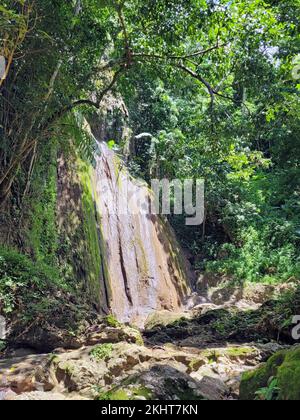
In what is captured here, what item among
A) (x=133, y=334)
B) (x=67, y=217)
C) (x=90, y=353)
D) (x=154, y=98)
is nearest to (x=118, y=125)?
(x=154, y=98)

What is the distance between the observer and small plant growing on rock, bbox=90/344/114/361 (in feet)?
16.2

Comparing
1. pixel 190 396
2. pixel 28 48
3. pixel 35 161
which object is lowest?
pixel 190 396

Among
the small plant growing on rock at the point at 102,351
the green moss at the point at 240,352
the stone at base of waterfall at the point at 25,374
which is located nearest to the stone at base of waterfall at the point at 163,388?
the stone at base of waterfall at the point at 25,374

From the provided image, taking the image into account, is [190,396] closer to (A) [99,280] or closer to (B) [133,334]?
(B) [133,334]

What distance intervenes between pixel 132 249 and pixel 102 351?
23.1 feet

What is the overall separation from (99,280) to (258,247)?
8.73 m

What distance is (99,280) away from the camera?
31.5ft

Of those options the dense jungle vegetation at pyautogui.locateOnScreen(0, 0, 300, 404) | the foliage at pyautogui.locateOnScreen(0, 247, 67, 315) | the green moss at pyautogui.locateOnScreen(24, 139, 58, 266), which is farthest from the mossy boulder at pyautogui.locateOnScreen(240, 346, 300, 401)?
the green moss at pyautogui.locateOnScreen(24, 139, 58, 266)

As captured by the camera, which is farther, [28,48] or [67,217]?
[67,217]

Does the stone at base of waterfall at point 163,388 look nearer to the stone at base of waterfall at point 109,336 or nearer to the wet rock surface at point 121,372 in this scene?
the wet rock surface at point 121,372

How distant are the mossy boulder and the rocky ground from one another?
33 mm

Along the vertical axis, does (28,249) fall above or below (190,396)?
above

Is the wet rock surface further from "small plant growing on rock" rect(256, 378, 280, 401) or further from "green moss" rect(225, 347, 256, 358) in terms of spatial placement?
"small plant growing on rock" rect(256, 378, 280, 401)

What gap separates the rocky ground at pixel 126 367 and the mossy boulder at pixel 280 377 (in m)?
0.03
